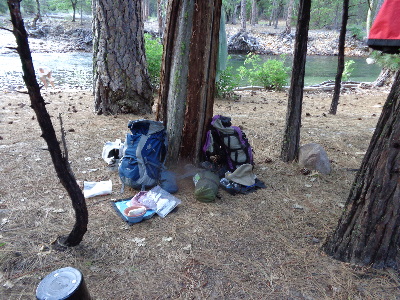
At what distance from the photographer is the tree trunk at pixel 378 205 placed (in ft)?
6.13

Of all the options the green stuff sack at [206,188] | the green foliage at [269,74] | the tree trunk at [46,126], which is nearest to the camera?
the tree trunk at [46,126]

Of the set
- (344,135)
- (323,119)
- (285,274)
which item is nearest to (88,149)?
(285,274)

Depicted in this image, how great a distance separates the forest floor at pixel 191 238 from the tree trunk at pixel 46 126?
218 millimetres

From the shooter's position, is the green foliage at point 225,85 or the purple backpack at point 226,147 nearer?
the purple backpack at point 226,147

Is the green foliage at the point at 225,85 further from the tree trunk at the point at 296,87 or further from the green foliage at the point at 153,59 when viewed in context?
the tree trunk at the point at 296,87

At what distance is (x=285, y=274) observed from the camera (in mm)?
2137

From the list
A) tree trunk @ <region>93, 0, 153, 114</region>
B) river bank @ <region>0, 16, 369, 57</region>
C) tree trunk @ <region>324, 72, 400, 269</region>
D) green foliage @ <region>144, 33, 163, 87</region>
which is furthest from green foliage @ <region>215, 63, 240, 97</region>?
river bank @ <region>0, 16, 369, 57</region>

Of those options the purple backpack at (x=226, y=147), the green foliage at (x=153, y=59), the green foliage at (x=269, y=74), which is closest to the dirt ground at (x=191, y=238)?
the purple backpack at (x=226, y=147)

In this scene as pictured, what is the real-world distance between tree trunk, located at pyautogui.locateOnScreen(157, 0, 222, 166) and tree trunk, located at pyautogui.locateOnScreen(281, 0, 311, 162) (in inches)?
38.1

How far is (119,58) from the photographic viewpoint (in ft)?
18.3

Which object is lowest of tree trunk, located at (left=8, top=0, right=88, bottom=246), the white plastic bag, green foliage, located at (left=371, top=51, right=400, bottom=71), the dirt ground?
the dirt ground

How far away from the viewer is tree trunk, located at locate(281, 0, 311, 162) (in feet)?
11.3

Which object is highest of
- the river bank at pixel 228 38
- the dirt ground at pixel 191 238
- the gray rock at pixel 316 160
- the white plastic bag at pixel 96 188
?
the river bank at pixel 228 38

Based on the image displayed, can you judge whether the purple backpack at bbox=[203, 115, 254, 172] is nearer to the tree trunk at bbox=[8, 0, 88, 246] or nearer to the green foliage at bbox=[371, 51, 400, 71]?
the tree trunk at bbox=[8, 0, 88, 246]
